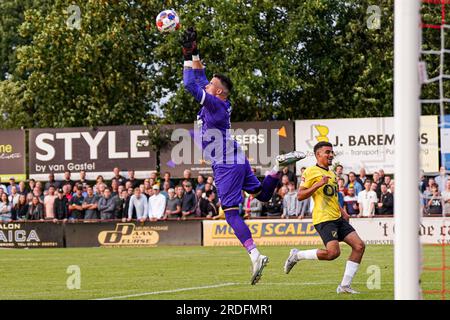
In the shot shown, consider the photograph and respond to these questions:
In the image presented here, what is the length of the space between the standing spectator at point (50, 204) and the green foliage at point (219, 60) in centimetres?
975

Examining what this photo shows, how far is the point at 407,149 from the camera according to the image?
839 cm

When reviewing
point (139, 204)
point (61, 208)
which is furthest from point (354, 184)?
point (61, 208)

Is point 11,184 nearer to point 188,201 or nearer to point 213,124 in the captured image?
point 188,201

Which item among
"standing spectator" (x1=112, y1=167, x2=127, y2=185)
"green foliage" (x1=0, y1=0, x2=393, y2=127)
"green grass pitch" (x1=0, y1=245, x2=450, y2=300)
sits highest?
"green foliage" (x1=0, y1=0, x2=393, y2=127)

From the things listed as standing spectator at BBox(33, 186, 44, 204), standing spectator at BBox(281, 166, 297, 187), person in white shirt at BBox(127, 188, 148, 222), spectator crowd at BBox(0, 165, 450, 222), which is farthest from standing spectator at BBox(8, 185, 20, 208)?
standing spectator at BBox(281, 166, 297, 187)

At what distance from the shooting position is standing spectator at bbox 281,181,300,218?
28000mm

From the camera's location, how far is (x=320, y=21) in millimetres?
38562

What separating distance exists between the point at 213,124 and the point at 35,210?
61.2 ft

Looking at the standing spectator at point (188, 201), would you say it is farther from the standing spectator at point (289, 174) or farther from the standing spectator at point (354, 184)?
the standing spectator at point (354, 184)

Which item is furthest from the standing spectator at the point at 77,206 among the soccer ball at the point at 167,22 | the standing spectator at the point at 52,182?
the soccer ball at the point at 167,22

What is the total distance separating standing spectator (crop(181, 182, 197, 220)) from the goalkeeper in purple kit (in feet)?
49.4

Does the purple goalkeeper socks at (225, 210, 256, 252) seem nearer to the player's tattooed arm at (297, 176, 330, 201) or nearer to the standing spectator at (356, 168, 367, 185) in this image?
the player's tattooed arm at (297, 176, 330, 201)

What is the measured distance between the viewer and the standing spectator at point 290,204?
28.0 metres
